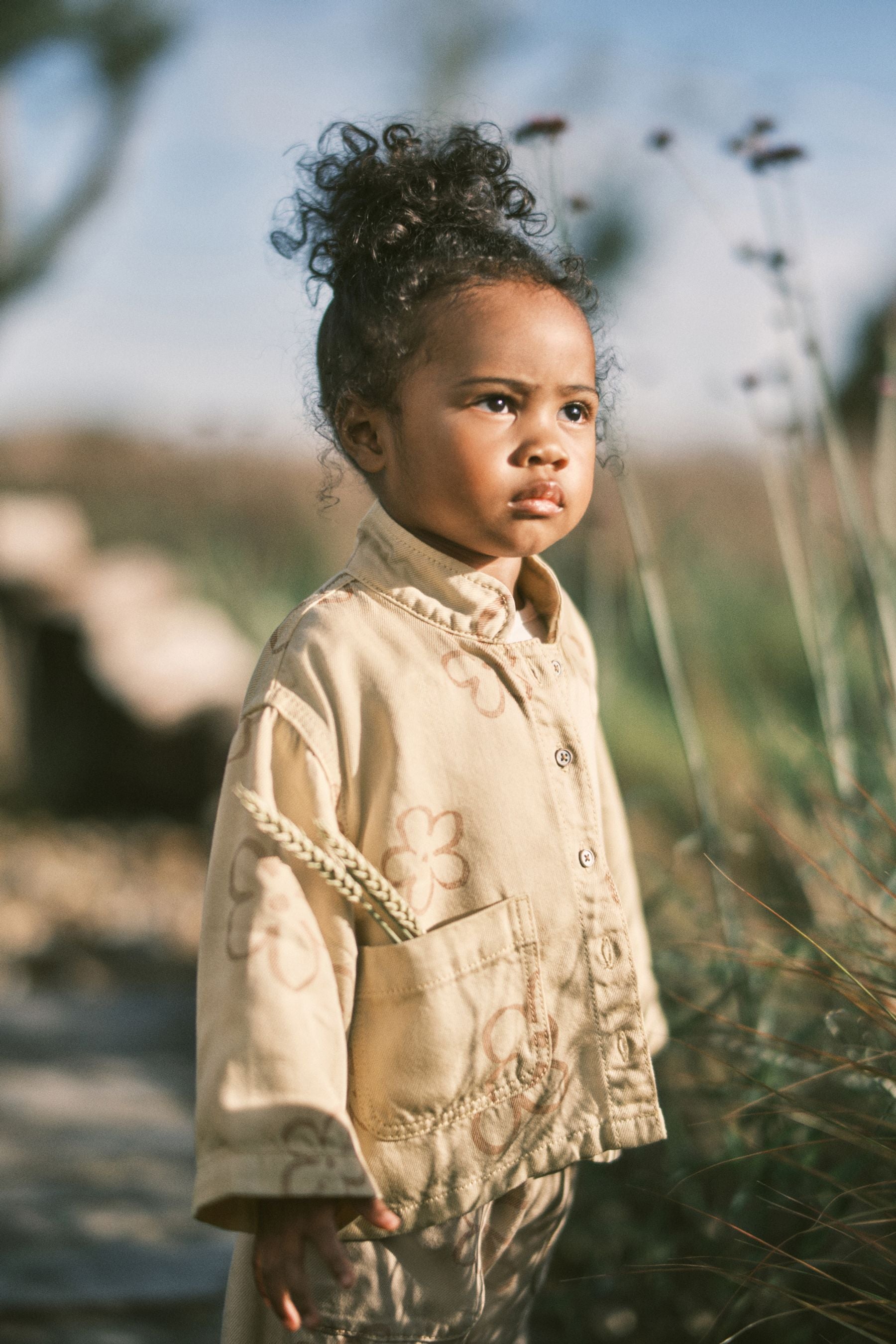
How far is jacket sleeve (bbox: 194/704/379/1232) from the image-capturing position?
1.02m

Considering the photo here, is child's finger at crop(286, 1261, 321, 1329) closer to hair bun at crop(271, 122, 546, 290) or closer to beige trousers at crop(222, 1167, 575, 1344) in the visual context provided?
beige trousers at crop(222, 1167, 575, 1344)

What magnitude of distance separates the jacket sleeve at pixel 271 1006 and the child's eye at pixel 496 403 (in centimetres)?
34

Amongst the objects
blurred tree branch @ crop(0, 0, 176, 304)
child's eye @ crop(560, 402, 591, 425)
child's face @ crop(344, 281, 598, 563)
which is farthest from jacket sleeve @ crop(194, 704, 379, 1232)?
blurred tree branch @ crop(0, 0, 176, 304)

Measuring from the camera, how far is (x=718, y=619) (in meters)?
4.17

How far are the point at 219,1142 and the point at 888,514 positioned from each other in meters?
1.77

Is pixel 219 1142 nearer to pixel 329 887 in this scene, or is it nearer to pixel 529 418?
pixel 329 887

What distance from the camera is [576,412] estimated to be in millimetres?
1200

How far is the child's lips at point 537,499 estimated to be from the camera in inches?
45.0

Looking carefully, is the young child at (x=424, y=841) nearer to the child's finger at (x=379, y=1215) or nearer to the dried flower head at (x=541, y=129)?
the child's finger at (x=379, y=1215)

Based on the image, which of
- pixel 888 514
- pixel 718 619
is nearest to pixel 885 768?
pixel 888 514

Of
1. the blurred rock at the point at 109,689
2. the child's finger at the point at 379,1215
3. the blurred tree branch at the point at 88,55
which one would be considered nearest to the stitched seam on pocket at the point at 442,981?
the child's finger at the point at 379,1215

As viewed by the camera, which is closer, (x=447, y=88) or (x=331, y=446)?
(x=331, y=446)

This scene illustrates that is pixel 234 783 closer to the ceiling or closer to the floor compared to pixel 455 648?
closer to the floor

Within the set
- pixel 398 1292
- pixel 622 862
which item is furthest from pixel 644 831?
pixel 398 1292
